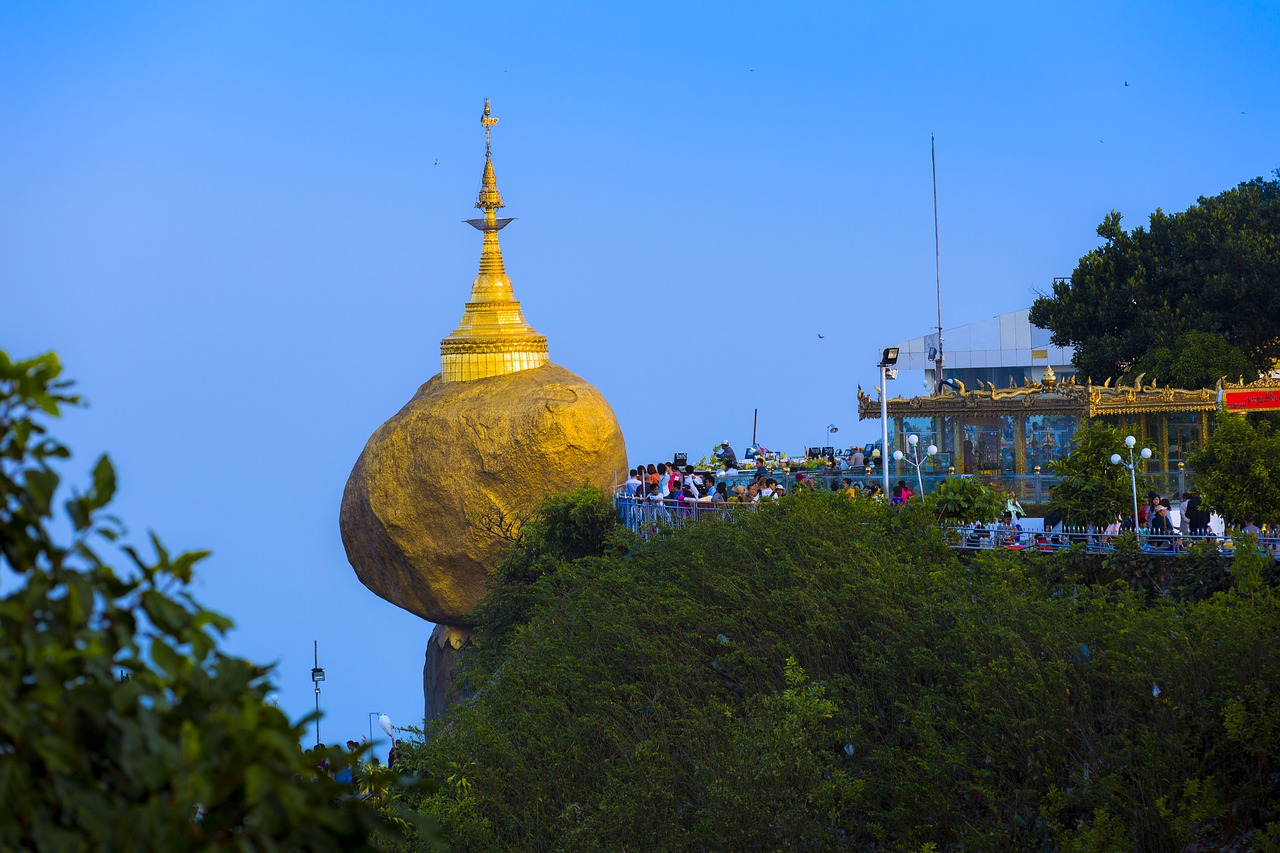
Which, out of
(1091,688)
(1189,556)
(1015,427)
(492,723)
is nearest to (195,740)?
(1091,688)

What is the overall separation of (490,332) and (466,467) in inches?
151

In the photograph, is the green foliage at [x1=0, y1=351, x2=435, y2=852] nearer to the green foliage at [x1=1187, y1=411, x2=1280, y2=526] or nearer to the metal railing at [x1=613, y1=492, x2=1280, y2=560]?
the metal railing at [x1=613, y1=492, x2=1280, y2=560]

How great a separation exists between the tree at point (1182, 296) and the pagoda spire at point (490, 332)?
50.8 ft

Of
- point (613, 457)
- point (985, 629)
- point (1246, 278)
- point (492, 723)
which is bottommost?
point (492, 723)

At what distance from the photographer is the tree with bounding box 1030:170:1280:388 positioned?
35.7m

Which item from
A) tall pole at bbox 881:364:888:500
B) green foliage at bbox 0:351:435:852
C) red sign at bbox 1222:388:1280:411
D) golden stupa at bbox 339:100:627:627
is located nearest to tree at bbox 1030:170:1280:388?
red sign at bbox 1222:388:1280:411

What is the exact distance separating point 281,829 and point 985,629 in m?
13.3

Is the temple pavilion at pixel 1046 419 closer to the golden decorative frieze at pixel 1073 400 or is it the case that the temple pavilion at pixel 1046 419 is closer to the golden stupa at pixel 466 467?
the golden decorative frieze at pixel 1073 400

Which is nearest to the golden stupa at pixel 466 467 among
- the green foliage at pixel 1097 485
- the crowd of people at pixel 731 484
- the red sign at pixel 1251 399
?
the crowd of people at pixel 731 484

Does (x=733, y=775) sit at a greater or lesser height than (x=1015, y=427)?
lesser

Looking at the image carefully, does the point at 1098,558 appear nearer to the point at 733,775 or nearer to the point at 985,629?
the point at 985,629

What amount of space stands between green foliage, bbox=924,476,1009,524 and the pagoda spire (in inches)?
458

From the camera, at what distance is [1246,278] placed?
3631cm

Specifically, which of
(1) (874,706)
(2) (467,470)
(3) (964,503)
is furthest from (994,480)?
(1) (874,706)
